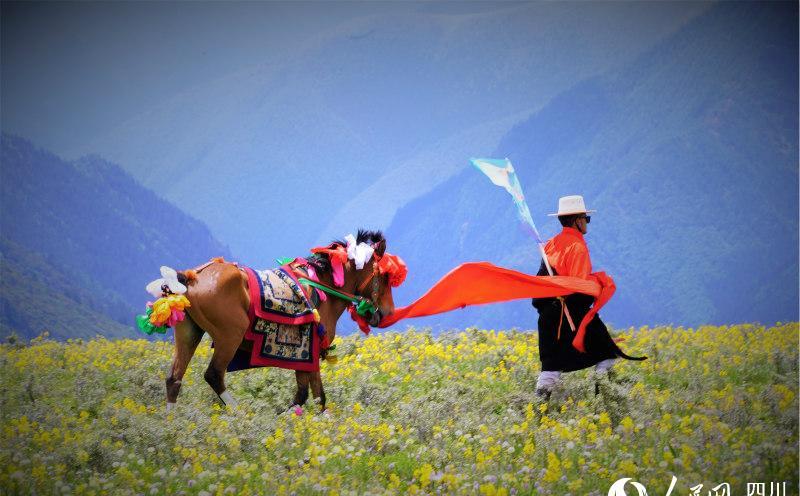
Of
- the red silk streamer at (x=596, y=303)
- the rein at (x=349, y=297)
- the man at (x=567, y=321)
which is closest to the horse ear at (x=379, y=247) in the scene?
the rein at (x=349, y=297)

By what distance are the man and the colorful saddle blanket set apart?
7.18 ft

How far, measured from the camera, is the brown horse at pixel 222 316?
26.7 ft

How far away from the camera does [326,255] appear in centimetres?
902

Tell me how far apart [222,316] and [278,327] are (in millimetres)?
572

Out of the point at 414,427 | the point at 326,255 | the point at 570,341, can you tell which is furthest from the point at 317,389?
the point at 570,341

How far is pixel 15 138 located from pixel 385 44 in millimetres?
8272

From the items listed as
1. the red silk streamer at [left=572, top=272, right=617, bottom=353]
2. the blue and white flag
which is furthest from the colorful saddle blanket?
the red silk streamer at [left=572, top=272, right=617, bottom=353]

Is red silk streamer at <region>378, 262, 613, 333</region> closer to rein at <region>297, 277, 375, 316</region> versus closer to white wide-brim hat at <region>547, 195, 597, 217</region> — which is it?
rein at <region>297, 277, 375, 316</region>

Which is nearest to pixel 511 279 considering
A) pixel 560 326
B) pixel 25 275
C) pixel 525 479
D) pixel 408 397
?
pixel 560 326

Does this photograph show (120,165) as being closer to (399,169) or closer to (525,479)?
(399,169)

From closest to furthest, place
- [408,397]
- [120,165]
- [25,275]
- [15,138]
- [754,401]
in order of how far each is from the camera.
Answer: [754,401], [408,397], [25,275], [15,138], [120,165]

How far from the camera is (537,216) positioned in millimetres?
20516

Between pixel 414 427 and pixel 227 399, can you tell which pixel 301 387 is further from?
pixel 414 427

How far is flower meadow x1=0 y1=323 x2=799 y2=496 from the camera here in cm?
675
